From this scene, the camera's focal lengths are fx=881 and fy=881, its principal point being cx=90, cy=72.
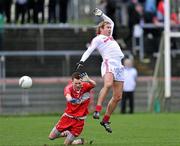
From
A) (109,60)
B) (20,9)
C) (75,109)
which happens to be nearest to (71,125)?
(75,109)

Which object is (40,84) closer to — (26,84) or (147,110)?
(147,110)

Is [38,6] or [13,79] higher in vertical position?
[38,6]

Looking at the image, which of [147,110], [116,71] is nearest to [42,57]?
[147,110]

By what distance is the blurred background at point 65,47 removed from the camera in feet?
111

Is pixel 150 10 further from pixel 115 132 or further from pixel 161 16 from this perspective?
pixel 115 132

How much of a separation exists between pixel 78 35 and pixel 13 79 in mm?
5449

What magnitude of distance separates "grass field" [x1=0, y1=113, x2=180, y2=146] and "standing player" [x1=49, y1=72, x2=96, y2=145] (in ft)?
1.31

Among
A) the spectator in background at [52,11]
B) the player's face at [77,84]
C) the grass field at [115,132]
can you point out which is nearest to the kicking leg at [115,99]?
the grass field at [115,132]

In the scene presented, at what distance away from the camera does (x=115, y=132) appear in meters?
21.2

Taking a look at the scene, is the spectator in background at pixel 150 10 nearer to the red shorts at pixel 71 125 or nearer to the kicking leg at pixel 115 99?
the kicking leg at pixel 115 99

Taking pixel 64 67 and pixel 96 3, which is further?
pixel 96 3

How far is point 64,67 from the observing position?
113 feet

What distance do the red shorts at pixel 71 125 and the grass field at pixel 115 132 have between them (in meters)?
0.41

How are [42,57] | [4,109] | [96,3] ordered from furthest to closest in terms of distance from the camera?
[96,3] → [42,57] → [4,109]
